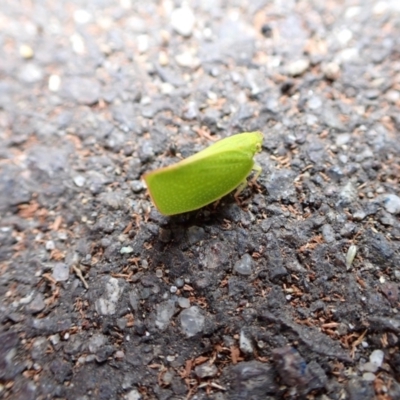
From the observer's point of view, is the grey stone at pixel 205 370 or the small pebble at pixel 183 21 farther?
the small pebble at pixel 183 21

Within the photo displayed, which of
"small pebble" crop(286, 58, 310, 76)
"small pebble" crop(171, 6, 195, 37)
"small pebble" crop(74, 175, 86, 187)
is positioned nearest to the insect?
"small pebble" crop(74, 175, 86, 187)

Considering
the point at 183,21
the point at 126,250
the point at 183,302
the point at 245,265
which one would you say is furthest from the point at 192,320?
the point at 183,21

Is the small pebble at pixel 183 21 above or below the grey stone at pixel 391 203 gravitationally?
above

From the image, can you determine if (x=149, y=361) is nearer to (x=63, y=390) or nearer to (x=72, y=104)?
(x=63, y=390)

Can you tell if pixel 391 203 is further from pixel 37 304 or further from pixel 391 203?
pixel 37 304

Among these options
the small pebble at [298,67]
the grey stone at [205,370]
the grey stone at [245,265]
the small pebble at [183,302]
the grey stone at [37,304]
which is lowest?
the grey stone at [205,370]

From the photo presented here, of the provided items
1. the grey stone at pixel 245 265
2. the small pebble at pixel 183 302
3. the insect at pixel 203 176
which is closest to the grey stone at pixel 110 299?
the small pebble at pixel 183 302

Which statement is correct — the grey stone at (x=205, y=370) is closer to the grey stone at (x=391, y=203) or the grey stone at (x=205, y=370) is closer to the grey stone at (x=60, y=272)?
the grey stone at (x=60, y=272)
